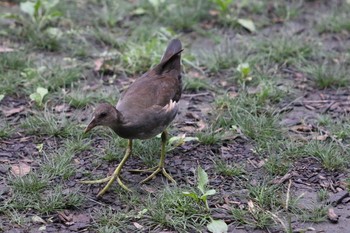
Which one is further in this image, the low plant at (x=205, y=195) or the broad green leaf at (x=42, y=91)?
the broad green leaf at (x=42, y=91)

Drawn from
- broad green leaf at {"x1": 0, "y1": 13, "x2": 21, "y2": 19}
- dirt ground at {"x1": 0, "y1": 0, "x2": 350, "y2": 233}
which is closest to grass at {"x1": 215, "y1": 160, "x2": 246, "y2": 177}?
dirt ground at {"x1": 0, "y1": 0, "x2": 350, "y2": 233}

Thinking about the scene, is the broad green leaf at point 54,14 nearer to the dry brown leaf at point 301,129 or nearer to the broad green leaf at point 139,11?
the broad green leaf at point 139,11

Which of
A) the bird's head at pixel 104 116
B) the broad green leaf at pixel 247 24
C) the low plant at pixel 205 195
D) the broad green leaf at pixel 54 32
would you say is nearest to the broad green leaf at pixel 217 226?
the low plant at pixel 205 195

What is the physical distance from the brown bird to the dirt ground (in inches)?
8.4

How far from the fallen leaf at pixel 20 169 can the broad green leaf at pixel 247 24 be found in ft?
11.8

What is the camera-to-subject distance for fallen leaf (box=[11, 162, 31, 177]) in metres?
5.45

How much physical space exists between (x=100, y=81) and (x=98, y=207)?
7.35ft

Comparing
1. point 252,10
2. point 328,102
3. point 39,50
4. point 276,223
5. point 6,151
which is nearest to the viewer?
point 276,223

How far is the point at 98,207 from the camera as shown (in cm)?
509

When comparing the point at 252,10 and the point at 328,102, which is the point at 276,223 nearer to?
the point at 328,102

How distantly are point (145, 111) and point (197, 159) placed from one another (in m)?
0.77

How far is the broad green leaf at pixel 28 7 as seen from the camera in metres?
7.85

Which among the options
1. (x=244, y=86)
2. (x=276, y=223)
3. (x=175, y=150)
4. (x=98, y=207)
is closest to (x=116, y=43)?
(x=244, y=86)

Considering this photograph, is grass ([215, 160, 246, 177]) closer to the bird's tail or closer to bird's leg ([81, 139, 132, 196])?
bird's leg ([81, 139, 132, 196])
